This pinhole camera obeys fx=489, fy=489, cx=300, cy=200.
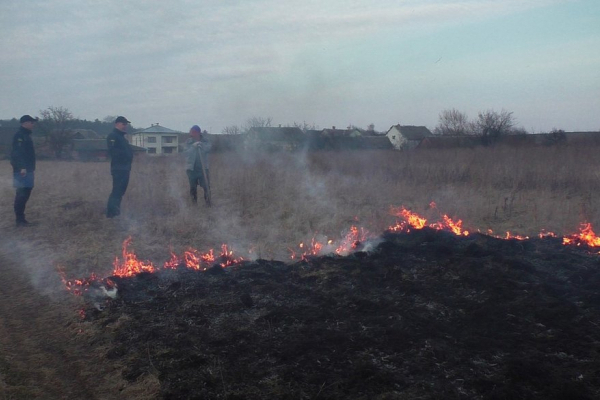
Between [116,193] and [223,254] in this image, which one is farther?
[116,193]

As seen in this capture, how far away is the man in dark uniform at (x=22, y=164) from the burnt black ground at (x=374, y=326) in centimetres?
511

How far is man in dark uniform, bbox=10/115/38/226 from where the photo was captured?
1028cm

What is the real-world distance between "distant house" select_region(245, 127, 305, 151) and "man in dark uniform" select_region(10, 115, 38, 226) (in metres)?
8.09

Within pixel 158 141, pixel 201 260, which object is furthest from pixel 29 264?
pixel 158 141

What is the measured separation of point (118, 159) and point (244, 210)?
2.98 metres

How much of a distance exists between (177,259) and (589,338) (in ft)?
19.3

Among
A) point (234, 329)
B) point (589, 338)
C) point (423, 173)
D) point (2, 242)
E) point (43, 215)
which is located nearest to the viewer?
point (589, 338)

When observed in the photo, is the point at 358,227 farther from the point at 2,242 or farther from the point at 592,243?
the point at 2,242

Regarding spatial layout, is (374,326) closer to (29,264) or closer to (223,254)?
(223,254)

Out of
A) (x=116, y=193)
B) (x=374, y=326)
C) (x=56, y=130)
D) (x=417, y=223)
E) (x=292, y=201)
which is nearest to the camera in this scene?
(x=374, y=326)

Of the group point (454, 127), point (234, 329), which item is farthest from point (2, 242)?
point (454, 127)

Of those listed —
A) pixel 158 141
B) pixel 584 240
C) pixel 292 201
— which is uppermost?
pixel 158 141

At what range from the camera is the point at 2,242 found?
9.39m

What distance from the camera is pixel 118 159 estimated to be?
10695 mm
